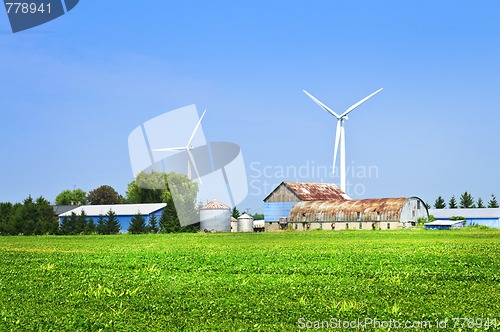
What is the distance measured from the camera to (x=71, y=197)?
160 m

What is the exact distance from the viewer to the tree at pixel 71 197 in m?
159

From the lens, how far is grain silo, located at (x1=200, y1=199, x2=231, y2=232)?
91688mm

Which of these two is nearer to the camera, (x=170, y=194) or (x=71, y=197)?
(x=170, y=194)

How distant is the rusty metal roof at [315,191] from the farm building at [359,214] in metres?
2.96

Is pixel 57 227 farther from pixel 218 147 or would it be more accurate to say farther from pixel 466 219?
pixel 466 219

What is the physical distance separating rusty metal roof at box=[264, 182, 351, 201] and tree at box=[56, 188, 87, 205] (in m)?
75.9

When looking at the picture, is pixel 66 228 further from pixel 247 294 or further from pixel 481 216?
pixel 247 294

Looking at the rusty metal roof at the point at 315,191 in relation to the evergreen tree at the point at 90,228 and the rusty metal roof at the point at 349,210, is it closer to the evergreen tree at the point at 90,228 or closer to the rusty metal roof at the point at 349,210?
the rusty metal roof at the point at 349,210

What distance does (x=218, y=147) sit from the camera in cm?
6400

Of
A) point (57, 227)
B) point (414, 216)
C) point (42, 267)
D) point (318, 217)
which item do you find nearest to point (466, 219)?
point (414, 216)

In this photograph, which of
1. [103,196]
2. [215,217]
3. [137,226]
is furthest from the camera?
[103,196]

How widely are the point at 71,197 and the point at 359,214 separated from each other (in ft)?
311

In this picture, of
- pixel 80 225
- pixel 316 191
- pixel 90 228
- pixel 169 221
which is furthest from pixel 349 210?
pixel 80 225

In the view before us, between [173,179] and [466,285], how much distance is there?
9868 centimetres
